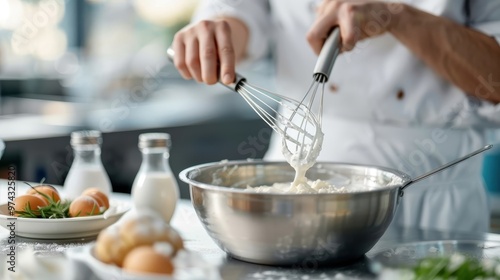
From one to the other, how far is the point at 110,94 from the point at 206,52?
120 inches

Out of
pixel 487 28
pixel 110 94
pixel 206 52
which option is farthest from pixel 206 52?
pixel 110 94

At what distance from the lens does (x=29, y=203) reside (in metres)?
1.17

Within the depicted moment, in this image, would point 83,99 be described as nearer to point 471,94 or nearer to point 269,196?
point 471,94

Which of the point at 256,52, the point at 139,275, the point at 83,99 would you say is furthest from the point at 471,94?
the point at 83,99

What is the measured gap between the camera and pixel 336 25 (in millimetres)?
1247

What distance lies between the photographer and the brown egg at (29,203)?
1.17 m

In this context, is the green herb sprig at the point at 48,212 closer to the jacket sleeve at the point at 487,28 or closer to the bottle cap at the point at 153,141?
the bottle cap at the point at 153,141

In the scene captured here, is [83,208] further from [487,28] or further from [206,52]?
[487,28]

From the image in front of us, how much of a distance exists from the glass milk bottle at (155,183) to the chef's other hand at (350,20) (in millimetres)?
341

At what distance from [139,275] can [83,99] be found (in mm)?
3492

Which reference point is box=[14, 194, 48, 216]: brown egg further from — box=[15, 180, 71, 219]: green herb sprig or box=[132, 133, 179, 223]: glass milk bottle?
box=[132, 133, 179, 223]: glass milk bottle

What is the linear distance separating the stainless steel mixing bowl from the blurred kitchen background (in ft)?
5.23

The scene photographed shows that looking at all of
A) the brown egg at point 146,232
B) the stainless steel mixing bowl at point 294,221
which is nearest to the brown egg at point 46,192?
the stainless steel mixing bowl at point 294,221

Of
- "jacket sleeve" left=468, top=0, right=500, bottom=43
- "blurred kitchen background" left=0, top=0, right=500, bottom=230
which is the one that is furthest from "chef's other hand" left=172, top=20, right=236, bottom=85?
"blurred kitchen background" left=0, top=0, right=500, bottom=230
